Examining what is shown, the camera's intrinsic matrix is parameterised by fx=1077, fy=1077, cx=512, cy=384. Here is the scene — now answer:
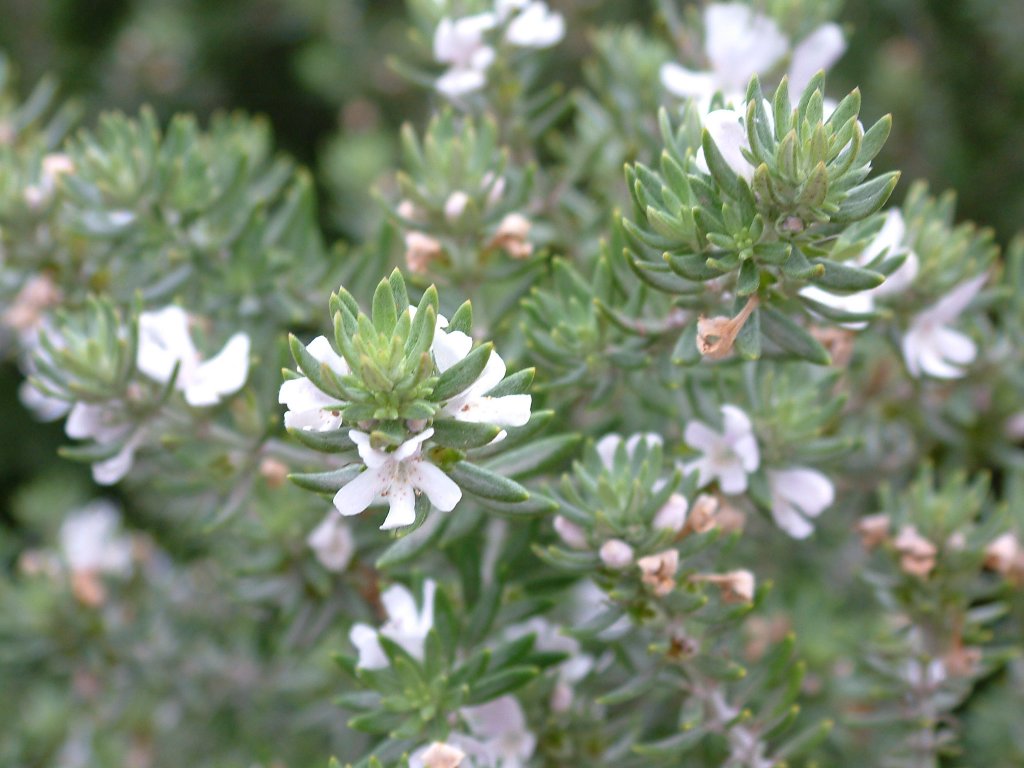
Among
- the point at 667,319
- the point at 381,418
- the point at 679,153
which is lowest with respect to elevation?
the point at 667,319

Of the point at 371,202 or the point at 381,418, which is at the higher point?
the point at 381,418

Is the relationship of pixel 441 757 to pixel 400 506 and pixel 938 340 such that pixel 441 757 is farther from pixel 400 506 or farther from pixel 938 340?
pixel 938 340

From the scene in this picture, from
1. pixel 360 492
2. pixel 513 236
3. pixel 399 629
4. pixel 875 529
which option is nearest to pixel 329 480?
pixel 360 492

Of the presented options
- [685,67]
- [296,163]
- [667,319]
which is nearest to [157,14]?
[296,163]

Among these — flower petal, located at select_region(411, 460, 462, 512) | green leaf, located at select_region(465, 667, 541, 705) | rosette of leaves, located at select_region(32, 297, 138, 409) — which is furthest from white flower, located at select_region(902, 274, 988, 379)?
rosette of leaves, located at select_region(32, 297, 138, 409)

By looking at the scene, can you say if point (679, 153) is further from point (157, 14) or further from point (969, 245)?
point (157, 14)

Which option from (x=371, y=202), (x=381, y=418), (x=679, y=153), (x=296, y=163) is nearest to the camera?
(x=381, y=418)

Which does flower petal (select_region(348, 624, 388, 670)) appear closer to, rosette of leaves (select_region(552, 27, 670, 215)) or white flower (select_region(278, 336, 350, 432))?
white flower (select_region(278, 336, 350, 432))
